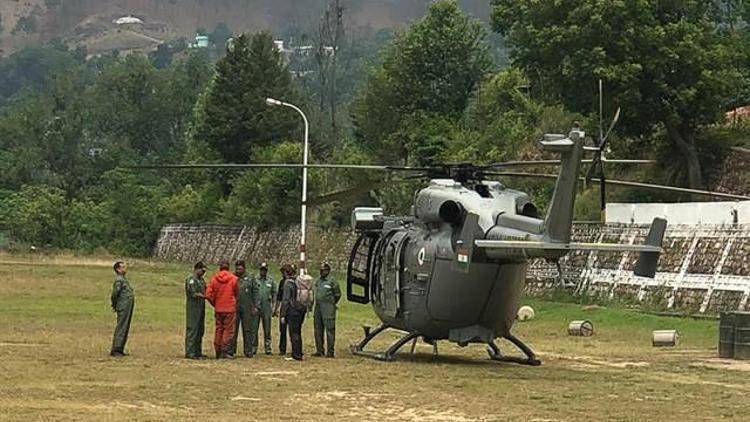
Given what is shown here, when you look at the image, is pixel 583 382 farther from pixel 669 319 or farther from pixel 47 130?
pixel 47 130

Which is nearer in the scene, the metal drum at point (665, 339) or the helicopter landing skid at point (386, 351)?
the helicopter landing skid at point (386, 351)

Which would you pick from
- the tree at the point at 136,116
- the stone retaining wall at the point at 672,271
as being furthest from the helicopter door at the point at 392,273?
the tree at the point at 136,116

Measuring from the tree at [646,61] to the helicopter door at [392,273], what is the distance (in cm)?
2240

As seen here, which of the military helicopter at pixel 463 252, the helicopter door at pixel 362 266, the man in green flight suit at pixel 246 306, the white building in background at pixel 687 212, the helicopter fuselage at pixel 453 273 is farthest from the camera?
the white building in background at pixel 687 212

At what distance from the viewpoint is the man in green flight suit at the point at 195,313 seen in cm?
2336

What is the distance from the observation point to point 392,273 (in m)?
24.0

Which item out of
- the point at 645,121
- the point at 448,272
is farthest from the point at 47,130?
the point at 448,272

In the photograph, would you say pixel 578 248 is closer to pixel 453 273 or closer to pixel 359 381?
pixel 453 273

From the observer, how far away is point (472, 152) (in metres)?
62.1

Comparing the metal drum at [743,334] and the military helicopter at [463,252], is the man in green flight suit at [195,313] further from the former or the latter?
the metal drum at [743,334]

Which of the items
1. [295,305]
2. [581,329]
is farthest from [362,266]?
[581,329]

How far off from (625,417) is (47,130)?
4593 inches

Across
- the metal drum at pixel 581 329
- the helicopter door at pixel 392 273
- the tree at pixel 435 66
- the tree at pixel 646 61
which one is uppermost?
the tree at pixel 435 66

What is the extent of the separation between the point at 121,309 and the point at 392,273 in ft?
15.6
